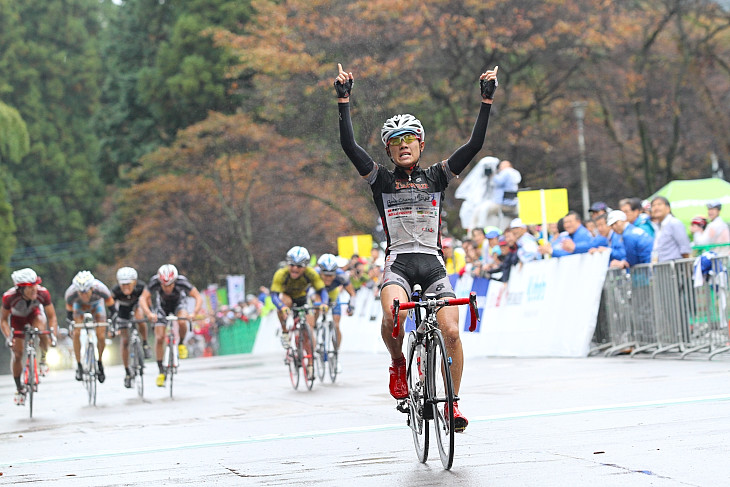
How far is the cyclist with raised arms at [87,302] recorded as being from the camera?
728 inches

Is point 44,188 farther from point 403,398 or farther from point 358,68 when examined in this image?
point 403,398

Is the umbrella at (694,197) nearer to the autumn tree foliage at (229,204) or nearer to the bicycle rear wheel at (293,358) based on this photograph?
the bicycle rear wheel at (293,358)

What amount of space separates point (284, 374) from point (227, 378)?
3.37 feet

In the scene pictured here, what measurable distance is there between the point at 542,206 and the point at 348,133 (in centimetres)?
1316

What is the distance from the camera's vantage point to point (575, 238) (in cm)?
1883

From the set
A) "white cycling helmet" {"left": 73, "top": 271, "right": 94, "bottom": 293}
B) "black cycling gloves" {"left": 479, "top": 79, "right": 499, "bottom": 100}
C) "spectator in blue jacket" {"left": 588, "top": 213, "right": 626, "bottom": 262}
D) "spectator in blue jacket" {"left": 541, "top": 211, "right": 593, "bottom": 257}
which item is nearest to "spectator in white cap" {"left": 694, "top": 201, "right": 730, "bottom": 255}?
"spectator in blue jacket" {"left": 588, "top": 213, "right": 626, "bottom": 262}

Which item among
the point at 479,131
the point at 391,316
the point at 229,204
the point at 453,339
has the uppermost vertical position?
the point at 229,204

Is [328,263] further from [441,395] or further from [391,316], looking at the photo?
[441,395]

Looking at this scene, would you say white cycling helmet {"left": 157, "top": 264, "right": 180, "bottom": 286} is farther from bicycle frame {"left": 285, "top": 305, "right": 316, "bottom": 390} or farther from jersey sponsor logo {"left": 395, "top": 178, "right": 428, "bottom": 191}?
jersey sponsor logo {"left": 395, "top": 178, "right": 428, "bottom": 191}

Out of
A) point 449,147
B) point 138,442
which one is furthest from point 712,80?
point 138,442

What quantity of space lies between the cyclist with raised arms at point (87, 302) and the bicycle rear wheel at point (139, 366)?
48cm

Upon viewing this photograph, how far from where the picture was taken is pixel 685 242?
1642 centimetres

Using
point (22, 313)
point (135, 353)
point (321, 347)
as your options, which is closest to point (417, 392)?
point (321, 347)

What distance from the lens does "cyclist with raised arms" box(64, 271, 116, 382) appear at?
18.5 metres
